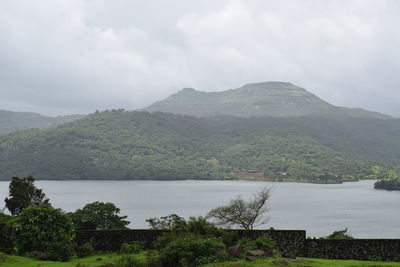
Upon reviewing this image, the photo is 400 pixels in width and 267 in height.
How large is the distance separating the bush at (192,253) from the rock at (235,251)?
0.30m

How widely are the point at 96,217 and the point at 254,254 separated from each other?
14590 millimetres

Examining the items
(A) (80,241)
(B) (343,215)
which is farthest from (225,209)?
(B) (343,215)

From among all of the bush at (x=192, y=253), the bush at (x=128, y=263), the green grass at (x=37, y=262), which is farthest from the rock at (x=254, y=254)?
the green grass at (x=37, y=262)

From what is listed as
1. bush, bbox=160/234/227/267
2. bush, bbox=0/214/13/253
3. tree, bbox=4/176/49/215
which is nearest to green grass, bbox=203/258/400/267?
bush, bbox=160/234/227/267

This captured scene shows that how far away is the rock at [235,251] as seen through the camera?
1800 cm

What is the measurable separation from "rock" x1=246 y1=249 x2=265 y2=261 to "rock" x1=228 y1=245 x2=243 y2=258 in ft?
1.21

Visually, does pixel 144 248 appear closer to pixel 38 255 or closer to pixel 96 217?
pixel 38 255

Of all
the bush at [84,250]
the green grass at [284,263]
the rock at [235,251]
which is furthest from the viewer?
the bush at [84,250]

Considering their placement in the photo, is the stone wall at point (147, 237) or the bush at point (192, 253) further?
the stone wall at point (147, 237)

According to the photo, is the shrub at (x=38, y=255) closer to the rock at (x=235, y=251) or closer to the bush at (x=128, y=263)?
the bush at (x=128, y=263)

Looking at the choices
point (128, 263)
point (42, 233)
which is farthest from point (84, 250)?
point (128, 263)

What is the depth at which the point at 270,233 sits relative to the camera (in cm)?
2044

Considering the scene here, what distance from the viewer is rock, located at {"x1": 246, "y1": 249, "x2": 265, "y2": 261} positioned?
17469 millimetres

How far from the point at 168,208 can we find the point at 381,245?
Result: 71.6 metres
